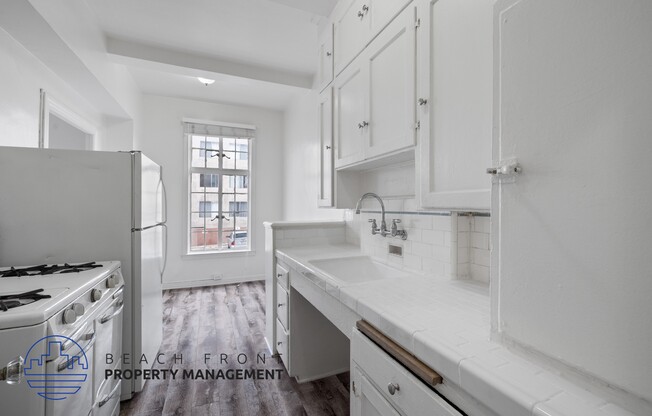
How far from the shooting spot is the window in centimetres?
441

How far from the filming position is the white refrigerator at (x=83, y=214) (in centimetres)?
161

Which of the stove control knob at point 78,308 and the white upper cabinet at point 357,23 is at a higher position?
the white upper cabinet at point 357,23

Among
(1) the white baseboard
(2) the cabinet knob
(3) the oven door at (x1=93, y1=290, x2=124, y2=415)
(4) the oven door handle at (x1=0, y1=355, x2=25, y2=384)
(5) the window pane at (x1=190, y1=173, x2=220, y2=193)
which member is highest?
(2) the cabinet knob

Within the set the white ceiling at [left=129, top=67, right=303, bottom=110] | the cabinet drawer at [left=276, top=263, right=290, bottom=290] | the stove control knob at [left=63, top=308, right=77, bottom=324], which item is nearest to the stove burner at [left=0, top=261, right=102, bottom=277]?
the stove control knob at [left=63, top=308, right=77, bottom=324]

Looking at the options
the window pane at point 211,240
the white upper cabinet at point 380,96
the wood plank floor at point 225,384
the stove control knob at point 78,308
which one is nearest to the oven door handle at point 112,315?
the stove control knob at point 78,308

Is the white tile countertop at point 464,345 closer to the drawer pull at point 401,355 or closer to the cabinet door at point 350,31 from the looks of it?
the drawer pull at point 401,355

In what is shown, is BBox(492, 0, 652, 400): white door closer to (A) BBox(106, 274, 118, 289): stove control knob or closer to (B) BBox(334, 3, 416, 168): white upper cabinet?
(B) BBox(334, 3, 416, 168): white upper cabinet

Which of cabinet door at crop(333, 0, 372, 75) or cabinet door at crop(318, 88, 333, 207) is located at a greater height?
cabinet door at crop(333, 0, 372, 75)

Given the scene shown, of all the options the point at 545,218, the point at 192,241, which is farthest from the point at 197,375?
the point at 192,241

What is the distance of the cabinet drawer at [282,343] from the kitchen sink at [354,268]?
607 mm

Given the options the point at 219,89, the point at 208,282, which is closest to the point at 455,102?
the point at 219,89

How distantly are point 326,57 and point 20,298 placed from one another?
218 centimetres

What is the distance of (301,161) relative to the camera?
3.89m

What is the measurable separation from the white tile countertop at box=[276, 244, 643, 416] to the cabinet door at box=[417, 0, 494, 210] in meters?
0.36
